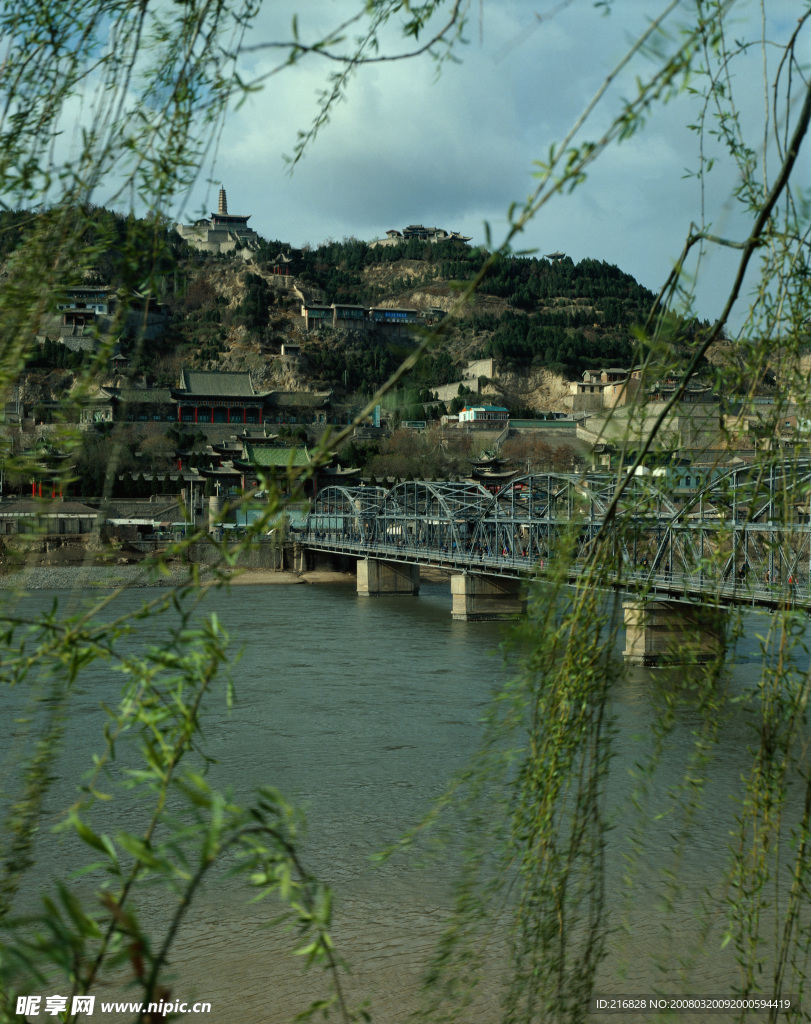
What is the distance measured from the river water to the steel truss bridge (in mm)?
355

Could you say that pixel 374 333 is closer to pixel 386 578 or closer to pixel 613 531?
pixel 386 578

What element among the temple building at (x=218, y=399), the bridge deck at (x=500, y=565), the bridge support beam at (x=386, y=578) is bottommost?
the bridge support beam at (x=386, y=578)

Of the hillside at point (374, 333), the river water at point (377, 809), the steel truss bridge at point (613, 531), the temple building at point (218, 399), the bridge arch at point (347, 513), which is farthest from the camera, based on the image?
the hillside at point (374, 333)

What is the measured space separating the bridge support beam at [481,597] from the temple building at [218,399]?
3718cm

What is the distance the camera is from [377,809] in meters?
10.7

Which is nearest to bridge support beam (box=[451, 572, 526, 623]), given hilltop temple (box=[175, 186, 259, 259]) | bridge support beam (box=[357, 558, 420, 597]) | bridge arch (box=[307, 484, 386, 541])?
bridge support beam (box=[357, 558, 420, 597])

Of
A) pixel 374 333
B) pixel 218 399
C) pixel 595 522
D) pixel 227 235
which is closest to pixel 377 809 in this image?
pixel 595 522

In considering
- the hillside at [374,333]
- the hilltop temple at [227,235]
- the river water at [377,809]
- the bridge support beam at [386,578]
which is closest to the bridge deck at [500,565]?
the river water at [377,809]

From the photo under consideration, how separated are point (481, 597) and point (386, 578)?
8870 millimetres

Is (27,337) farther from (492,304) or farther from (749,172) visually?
(492,304)

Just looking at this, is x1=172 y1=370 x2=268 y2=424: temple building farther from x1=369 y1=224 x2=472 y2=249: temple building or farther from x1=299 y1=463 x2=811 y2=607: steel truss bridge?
x1=369 y1=224 x2=472 y2=249: temple building

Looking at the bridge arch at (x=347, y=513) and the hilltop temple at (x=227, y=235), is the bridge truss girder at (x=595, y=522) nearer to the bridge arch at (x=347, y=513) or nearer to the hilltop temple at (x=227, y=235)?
the bridge arch at (x=347, y=513)

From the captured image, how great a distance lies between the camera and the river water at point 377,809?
23.9 feet

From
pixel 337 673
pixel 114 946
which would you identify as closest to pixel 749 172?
pixel 114 946
